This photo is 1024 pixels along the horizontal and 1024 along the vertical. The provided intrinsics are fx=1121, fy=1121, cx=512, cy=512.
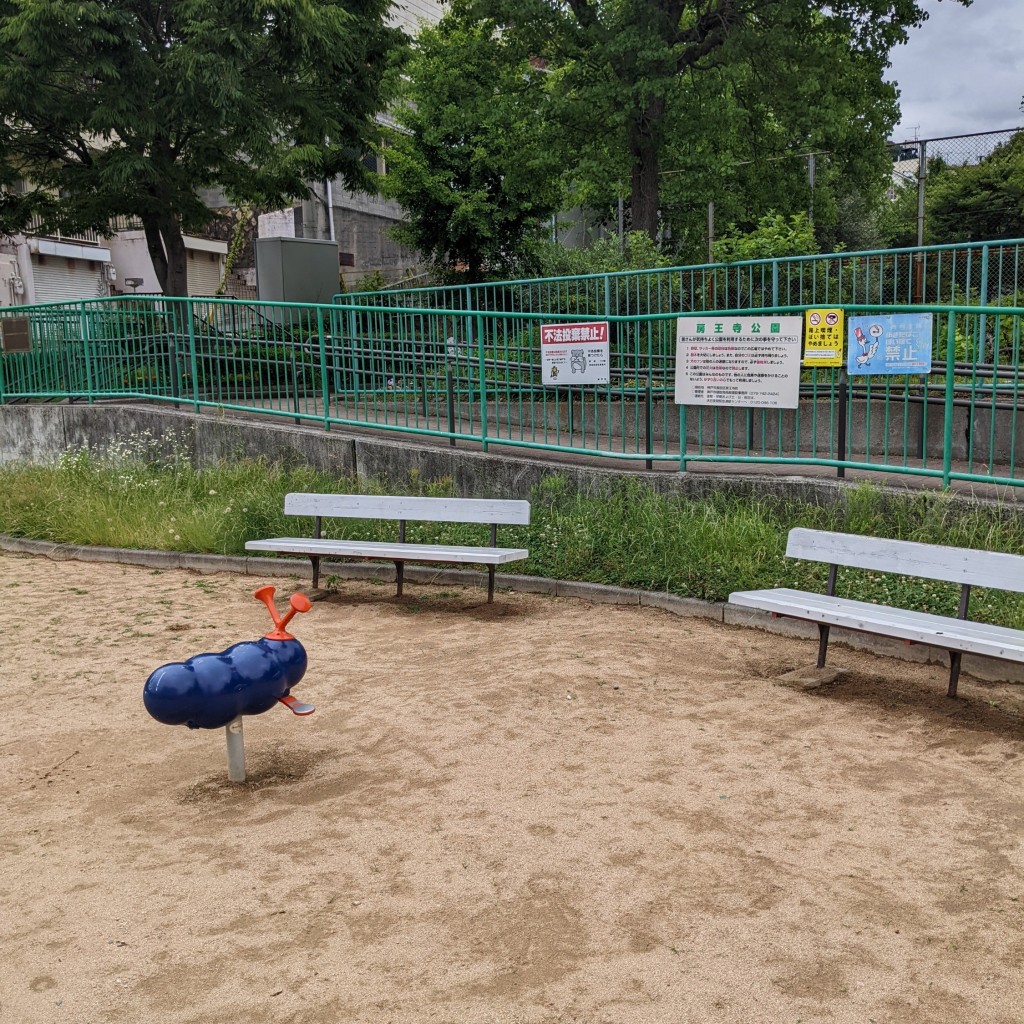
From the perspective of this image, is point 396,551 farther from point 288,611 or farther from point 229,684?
point 229,684

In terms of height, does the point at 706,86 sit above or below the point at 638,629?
above

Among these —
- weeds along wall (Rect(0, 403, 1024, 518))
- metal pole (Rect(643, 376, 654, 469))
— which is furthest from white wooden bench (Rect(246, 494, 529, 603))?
metal pole (Rect(643, 376, 654, 469))

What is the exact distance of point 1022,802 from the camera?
15.1 feet

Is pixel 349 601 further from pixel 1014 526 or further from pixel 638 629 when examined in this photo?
pixel 1014 526

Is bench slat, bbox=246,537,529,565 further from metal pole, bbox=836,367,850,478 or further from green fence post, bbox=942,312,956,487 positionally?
green fence post, bbox=942,312,956,487

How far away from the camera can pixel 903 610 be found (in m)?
6.35

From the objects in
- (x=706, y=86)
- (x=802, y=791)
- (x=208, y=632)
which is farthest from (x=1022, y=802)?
(x=706, y=86)

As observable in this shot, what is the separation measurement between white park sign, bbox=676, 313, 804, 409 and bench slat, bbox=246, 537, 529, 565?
200cm

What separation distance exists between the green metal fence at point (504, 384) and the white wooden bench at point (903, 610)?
160cm

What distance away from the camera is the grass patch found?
7426 mm

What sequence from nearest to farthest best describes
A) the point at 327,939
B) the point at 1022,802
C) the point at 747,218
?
the point at 327,939 < the point at 1022,802 < the point at 747,218

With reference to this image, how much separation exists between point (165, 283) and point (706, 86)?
10.2m

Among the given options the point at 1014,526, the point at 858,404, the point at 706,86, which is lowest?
the point at 1014,526

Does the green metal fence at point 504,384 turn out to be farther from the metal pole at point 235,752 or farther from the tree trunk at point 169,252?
the tree trunk at point 169,252
